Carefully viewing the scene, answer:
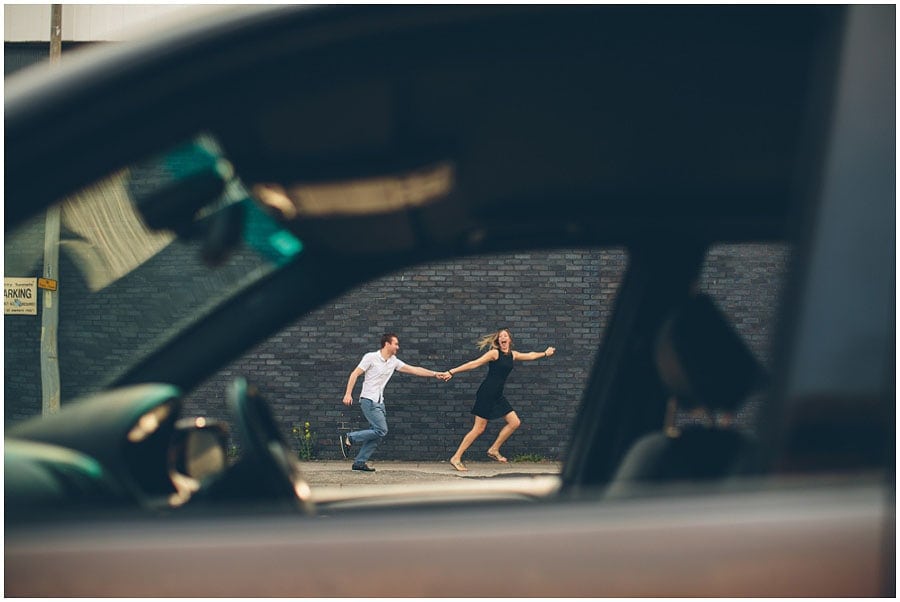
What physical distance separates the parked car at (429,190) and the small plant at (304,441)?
958 cm

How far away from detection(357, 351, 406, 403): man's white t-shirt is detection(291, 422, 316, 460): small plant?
1.64m

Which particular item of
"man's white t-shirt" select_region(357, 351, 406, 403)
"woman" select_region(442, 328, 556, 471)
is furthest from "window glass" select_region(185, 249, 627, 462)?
"man's white t-shirt" select_region(357, 351, 406, 403)

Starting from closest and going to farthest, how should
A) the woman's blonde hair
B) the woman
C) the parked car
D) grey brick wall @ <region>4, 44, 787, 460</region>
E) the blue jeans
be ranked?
1. the parked car
2. the blue jeans
3. the woman
4. the woman's blonde hair
5. grey brick wall @ <region>4, 44, 787, 460</region>

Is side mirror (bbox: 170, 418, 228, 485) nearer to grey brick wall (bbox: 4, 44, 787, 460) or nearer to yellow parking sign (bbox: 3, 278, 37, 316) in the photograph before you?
yellow parking sign (bbox: 3, 278, 37, 316)

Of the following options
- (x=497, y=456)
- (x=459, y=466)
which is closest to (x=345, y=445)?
Answer: (x=459, y=466)

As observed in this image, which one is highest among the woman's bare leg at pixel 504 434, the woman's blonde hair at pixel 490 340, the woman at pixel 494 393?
the woman's blonde hair at pixel 490 340

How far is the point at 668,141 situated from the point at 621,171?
6.6 inches

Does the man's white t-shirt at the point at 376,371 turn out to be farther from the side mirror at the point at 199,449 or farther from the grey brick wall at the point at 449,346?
the side mirror at the point at 199,449

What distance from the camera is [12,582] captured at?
88 centimetres

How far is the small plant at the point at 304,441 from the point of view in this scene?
424 inches

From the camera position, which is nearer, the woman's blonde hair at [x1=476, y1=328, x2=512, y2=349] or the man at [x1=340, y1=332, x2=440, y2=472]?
the man at [x1=340, y1=332, x2=440, y2=472]

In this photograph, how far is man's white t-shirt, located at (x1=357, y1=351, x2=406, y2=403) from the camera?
934cm

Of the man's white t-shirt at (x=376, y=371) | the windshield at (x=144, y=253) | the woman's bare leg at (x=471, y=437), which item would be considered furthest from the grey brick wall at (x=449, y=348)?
the windshield at (x=144, y=253)

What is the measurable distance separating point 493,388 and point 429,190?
28.0ft
